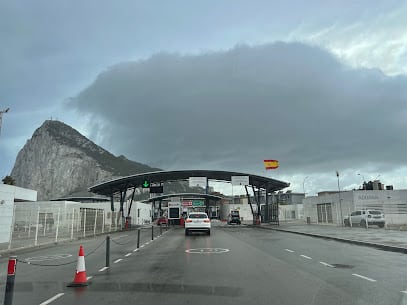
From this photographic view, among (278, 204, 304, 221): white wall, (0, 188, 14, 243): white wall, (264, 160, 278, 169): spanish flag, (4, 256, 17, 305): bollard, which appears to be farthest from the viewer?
(278, 204, 304, 221): white wall

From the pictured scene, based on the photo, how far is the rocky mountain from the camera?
17812 centimetres

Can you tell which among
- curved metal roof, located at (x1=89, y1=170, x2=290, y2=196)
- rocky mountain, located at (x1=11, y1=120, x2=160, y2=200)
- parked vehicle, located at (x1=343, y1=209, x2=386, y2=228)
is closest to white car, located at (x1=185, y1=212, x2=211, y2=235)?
parked vehicle, located at (x1=343, y1=209, x2=386, y2=228)

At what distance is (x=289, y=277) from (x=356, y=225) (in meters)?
29.4

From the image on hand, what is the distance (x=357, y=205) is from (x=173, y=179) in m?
25.3

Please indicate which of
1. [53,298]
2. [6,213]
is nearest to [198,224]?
[6,213]

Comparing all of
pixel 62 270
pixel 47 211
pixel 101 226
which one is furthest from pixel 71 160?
pixel 62 270

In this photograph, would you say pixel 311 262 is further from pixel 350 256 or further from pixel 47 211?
pixel 47 211

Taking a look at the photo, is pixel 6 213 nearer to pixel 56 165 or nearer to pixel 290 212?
pixel 290 212

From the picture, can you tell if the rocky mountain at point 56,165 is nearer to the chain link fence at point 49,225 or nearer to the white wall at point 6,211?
the chain link fence at point 49,225

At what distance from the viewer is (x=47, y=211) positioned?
2544 centimetres

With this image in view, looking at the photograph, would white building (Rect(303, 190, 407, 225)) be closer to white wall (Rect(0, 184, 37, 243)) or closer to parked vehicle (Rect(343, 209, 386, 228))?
parked vehicle (Rect(343, 209, 386, 228))

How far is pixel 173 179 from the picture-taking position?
54.8 m

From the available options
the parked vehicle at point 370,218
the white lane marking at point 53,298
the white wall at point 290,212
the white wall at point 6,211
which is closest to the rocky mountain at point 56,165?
the white wall at point 290,212

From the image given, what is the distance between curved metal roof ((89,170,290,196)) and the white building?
6.22m
